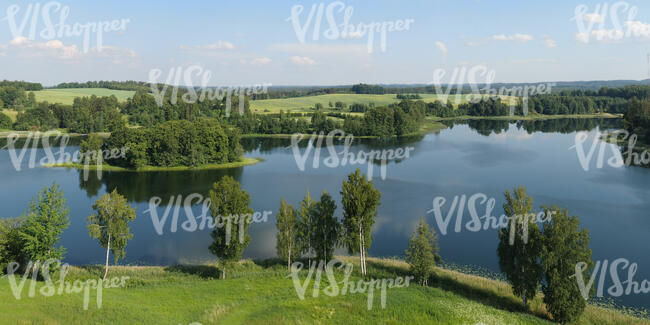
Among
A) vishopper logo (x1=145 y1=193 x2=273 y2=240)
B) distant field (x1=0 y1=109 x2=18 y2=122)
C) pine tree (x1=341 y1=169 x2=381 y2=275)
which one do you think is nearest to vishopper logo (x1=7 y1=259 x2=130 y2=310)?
vishopper logo (x1=145 y1=193 x2=273 y2=240)

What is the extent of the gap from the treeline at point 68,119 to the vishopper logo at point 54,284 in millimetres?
91390

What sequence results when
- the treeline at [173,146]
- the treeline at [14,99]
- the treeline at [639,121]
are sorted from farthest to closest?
1. the treeline at [14,99]
2. the treeline at [639,121]
3. the treeline at [173,146]

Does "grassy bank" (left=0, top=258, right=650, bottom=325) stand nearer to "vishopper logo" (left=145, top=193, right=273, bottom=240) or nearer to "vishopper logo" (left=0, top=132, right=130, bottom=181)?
"vishopper logo" (left=145, top=193, right=273, bottom=240)

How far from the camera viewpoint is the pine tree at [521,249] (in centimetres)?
2458

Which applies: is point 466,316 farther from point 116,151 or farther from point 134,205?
point 116,151

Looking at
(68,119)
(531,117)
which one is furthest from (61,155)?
(531,117)

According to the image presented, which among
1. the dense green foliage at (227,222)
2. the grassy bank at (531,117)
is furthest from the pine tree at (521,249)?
the grassy bank at (531,117)

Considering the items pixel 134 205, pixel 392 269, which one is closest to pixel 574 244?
pixel 392 269

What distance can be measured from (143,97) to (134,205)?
10039 centimetres

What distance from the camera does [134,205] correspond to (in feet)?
160

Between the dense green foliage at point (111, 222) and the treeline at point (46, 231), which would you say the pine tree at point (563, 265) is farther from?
the treeline at point (46, 231)

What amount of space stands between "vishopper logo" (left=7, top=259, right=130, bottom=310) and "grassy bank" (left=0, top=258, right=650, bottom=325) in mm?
330

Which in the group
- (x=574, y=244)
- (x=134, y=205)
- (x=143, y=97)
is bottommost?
(x=134, y=205)

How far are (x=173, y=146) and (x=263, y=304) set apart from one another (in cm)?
5209
